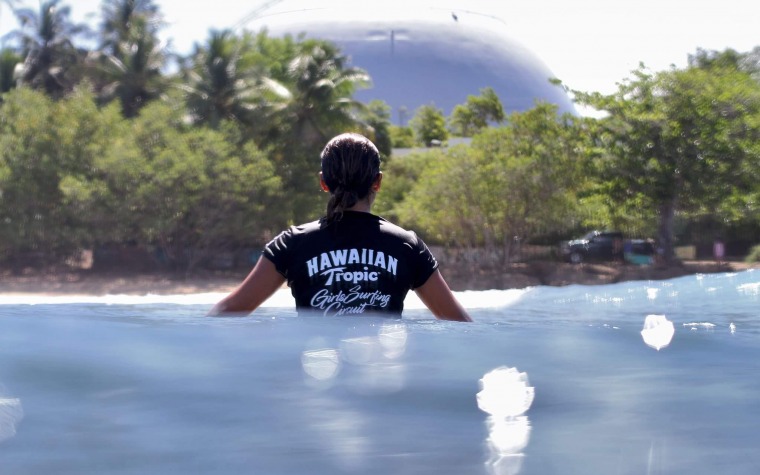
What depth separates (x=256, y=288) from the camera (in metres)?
2.43

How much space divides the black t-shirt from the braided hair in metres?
0.07

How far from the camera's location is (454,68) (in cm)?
7906

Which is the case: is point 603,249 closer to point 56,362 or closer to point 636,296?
point 636,296

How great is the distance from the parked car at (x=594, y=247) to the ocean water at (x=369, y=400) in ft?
74.6

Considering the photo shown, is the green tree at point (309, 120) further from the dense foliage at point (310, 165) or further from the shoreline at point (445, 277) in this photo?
Result: the shoreline at point (445, 277)

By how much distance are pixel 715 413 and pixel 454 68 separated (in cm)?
7910

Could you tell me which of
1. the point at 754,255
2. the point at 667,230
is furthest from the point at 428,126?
the point at 754,255

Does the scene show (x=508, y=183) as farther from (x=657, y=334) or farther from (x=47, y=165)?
(x=657, y=334)

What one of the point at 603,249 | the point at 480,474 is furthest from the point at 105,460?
the point at 603,249

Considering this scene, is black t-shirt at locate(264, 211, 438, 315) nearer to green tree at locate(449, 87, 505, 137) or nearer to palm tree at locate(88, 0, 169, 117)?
→ palm tree at locate(88, 0, 169, 117)

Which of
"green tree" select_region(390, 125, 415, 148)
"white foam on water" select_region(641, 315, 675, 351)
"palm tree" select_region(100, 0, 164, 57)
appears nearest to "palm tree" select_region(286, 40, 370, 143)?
"palm tree" select_region(100, 0, 164, 57)

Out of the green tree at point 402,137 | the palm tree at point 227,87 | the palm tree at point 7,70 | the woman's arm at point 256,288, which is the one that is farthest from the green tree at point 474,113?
the woman's arm at point 256,288

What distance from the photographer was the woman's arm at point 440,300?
97.5 inches

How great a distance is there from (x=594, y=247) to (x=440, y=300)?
22649mm
